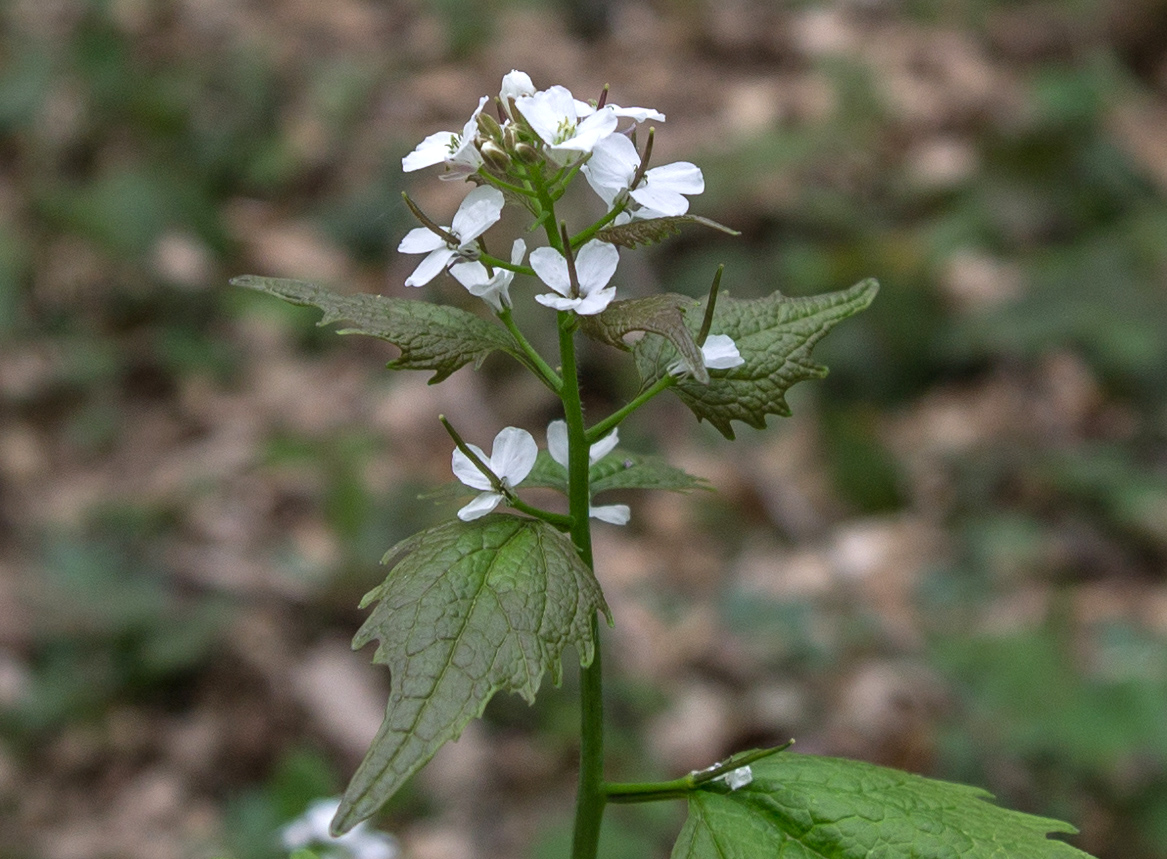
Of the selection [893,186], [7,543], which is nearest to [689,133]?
[893,186]

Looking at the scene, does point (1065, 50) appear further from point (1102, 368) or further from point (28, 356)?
point (28, 356)

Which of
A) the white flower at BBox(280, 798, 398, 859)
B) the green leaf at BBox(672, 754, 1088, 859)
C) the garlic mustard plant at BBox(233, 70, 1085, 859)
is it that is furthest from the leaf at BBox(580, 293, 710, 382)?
the white flower at BBox(280, 798, 398, 859)

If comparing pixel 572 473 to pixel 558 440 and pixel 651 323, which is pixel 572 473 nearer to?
pixel 558 440

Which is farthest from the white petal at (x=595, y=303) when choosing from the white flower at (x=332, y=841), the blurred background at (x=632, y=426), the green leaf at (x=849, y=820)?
the blurred background at (x=632, y=426)

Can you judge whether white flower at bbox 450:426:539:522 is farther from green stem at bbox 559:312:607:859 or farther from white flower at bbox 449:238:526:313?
white flower at bbox 449:238:526:313

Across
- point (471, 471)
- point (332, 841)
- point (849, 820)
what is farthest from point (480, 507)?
point (332, 841)

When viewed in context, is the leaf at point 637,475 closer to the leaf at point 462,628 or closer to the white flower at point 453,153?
the leaf at point 462,628
